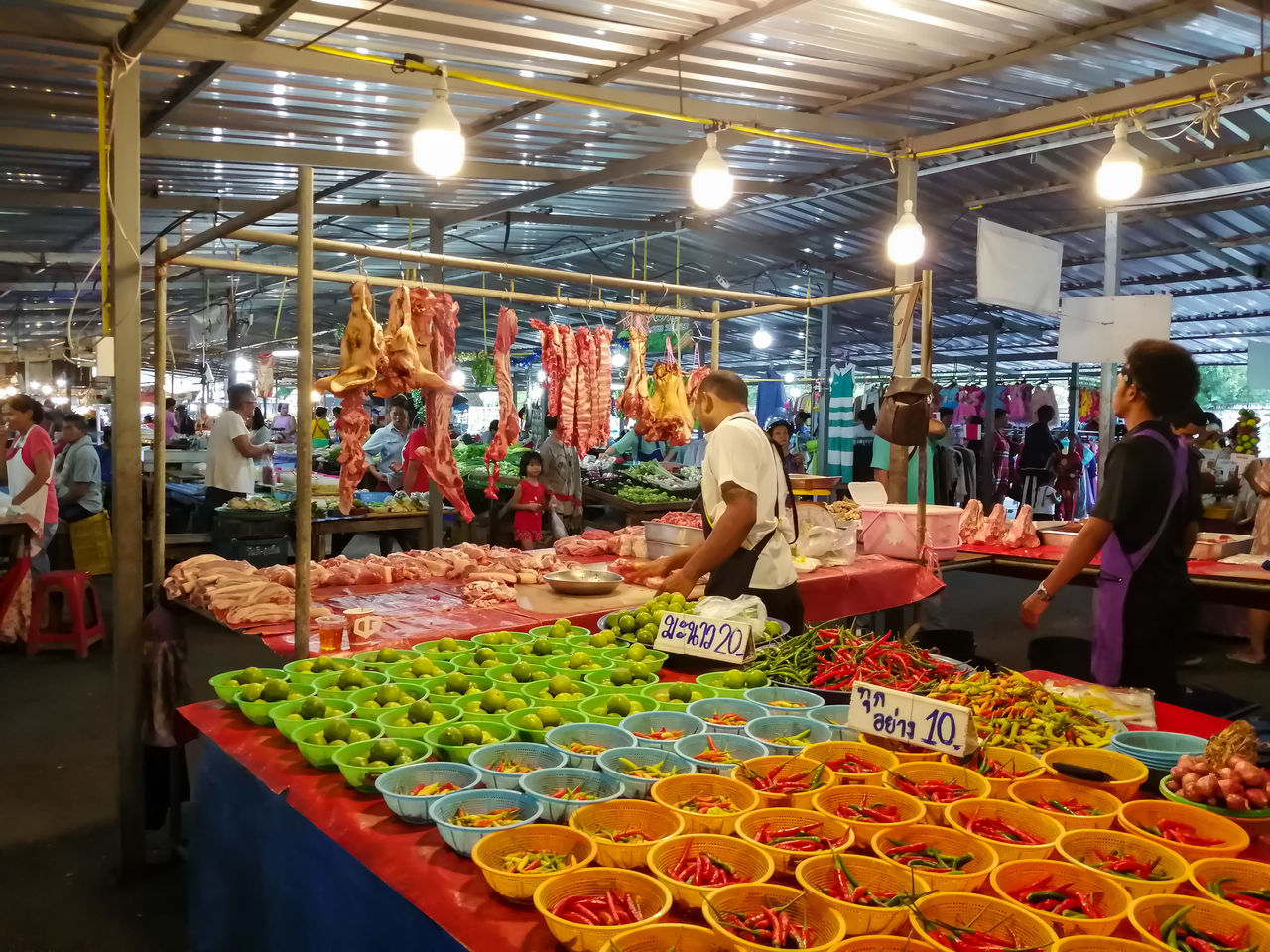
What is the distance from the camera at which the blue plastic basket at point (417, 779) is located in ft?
6.86

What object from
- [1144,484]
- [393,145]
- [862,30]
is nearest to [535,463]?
[393,145]

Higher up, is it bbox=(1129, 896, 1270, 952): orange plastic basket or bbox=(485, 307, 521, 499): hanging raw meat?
bbox=(485, 307, 521, 499): hanging raw meat

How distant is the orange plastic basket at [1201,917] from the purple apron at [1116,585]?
2301mm

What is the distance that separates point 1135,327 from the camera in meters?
7.72

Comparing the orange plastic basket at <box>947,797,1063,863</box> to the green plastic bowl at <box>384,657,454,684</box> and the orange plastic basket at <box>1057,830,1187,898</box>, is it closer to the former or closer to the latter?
the orange plastic basket at <box>1057,830,1187,898</box>

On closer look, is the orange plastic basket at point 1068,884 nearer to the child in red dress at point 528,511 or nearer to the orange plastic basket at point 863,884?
the orange plastic basket at point 863,884

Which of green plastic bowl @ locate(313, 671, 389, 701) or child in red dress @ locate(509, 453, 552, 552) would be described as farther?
child in red dress @ locate(509, 453, 552, 552)

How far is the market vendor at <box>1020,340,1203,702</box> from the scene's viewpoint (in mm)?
3598

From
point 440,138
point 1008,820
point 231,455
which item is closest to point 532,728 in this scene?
point 1008,820

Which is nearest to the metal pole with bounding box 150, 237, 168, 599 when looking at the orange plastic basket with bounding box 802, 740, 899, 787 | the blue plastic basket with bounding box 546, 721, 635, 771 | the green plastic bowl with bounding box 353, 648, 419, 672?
the green plastic bowl with bounding box 353, 648, 419, 672

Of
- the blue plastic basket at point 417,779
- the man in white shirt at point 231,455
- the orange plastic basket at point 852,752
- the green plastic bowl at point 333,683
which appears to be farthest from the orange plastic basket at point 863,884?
the man in white shirt at point 231,455

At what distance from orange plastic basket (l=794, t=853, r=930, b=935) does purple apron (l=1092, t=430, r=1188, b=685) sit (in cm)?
247

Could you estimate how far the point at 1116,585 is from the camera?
12.2 feet

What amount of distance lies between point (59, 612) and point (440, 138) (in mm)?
6177
